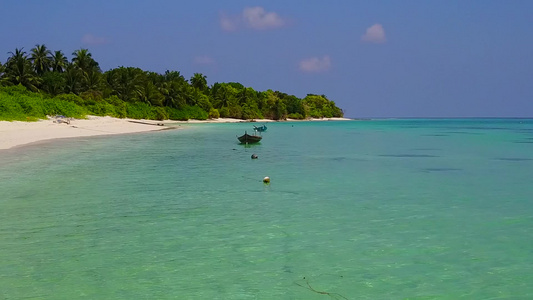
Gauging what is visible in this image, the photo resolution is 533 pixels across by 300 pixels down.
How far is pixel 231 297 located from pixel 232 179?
13197 mm

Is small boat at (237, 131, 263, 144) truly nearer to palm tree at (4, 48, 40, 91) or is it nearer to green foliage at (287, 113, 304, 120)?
palm tree at (4, 48, 40, 91)

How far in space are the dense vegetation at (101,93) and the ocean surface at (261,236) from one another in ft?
135

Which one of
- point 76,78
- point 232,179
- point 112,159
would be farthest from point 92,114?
point 232,179

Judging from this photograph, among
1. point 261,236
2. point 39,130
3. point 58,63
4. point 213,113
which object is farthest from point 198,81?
point 261,236

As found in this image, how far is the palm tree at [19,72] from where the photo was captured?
8075 centimetres

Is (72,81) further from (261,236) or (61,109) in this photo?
(261,236)

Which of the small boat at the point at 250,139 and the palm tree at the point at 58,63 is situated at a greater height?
the palm tree at the point at 58,63

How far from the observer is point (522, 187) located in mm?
18812

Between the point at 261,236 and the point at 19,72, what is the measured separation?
8291 cm

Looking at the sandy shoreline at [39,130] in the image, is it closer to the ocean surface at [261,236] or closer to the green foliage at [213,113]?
the ocean surface at [261,236]

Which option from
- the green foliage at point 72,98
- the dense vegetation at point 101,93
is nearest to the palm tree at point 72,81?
the dense vegetation at point 101,93

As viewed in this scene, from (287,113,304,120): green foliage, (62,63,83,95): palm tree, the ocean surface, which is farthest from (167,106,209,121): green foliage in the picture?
the ocean surface

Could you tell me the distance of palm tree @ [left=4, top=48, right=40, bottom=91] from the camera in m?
80.8

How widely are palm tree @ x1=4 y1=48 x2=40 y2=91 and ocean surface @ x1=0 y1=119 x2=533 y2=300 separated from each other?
6747 cm
